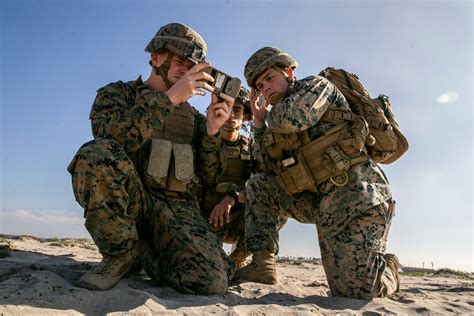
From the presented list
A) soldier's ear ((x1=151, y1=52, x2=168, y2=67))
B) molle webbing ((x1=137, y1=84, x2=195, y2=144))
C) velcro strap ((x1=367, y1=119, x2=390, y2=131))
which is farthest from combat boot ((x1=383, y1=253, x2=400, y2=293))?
soldier's ear ((x1=151, y1=52, x2=168, y2=67))

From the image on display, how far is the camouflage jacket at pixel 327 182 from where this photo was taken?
4.25m

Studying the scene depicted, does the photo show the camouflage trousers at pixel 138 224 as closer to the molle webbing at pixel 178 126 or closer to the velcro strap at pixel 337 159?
the molle webbing at pixel 178 126

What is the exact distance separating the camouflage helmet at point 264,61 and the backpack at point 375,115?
1.67 feet

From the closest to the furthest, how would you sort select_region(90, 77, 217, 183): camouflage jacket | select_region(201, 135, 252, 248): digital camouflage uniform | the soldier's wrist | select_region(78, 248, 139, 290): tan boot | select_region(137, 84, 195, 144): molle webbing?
1. select_region(78, 248, 139, 290): tan boot
2. select_region(90, 77, 217, 183): camouflage jacket
3. select_region(137, 84, 195, 144): molle webbing
4. select_region(201, 135, 252, 248): digital camouflage uniform
5. the soldier's wrist

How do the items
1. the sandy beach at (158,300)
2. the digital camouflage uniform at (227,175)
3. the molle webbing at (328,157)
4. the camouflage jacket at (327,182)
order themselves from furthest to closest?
the digital camouflage uniform at (227,175) < the molle webbing at (328,157) < the camouflage jacket at (327,182) < the sandy beach at (158,300)

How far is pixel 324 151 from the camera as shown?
4469 millimetres

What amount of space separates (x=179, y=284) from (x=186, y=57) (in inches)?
90.4

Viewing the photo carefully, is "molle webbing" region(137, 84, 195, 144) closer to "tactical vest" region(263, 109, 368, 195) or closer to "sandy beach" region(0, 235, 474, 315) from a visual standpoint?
"tactical vest" region(263, 109, 368, 195)

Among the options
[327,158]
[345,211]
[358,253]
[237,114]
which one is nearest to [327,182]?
[327,158]

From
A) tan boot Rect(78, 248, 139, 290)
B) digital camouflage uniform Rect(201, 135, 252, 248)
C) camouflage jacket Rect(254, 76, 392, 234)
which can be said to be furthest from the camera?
digital camouflage uniform Rect(201, 135, 252, 248)

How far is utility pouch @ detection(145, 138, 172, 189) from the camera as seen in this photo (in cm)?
415

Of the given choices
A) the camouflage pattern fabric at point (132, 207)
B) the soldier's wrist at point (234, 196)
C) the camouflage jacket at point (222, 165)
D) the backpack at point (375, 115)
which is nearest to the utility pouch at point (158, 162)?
the camouflage pattern fabric at point (132, 207)

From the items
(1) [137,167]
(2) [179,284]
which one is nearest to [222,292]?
(2) [179,284]

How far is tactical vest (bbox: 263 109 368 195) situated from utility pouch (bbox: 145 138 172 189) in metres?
1.19
